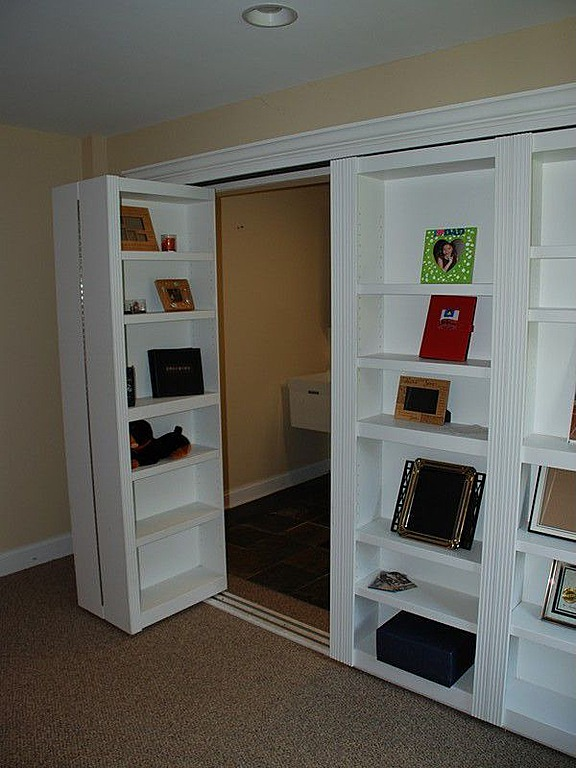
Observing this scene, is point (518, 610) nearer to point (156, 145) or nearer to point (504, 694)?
point (504, 694)

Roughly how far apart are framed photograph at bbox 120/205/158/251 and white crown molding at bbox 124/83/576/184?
36cm

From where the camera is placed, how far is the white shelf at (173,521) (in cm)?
327

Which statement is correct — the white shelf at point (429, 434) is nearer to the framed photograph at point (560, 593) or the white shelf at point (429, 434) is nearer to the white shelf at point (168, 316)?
the framed photograph at point (560, 593)

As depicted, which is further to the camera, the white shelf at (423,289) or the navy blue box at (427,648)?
the navy blue box at (427,648)

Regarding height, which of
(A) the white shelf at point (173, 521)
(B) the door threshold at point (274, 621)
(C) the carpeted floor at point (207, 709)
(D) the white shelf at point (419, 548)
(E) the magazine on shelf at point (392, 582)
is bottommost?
(C) the carpeted floor at point (207, 709)

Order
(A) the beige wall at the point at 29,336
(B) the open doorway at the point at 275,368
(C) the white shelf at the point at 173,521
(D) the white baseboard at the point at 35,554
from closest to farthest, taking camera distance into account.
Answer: (C) the white shelf at the point at 173,521 < (A) the beige wall at the point at 29,336 < (D) the white baseboard at the point at 35,554 < (B) the open doorway at the point at 275,368

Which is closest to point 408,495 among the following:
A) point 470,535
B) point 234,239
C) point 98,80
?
point 470,535

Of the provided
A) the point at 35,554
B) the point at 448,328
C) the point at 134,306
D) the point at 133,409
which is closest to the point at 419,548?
the point at 448,328

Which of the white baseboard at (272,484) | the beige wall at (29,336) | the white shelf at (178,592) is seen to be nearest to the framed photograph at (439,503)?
the white shelf at (178,592)

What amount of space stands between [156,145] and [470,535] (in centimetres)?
248

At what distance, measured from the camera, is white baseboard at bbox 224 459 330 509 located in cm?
496

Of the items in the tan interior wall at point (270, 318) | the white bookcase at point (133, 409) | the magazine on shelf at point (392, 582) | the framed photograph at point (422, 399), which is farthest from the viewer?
the tan interior wall at point (270, 318)

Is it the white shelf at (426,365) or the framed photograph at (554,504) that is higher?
the white shelf at (426,365)

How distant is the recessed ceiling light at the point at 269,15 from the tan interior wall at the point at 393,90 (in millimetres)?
597
